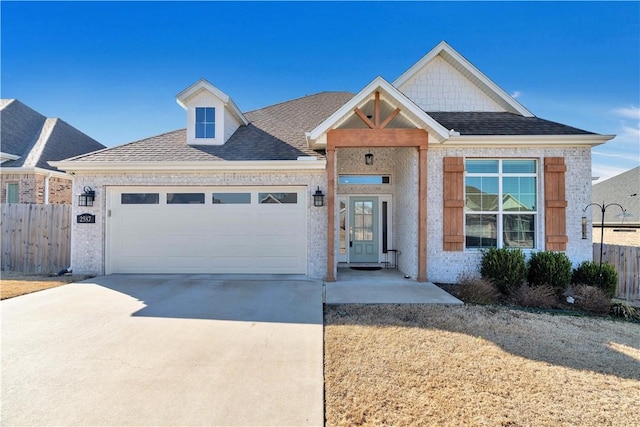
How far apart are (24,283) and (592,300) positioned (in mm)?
13647

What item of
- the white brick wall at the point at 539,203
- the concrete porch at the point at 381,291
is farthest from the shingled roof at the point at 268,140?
the concrete porch at the point at 381,291

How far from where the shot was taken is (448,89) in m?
10.0

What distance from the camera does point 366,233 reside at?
1035 centimetres

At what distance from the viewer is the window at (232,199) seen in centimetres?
845

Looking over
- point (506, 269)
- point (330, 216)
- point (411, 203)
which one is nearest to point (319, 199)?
point (330, 216)

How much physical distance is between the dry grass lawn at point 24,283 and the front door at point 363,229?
8.10 m

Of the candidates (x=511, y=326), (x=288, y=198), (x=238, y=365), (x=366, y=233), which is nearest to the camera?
(x=238, y=365)

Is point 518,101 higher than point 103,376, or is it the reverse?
point 518,101

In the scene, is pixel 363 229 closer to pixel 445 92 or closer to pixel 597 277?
pixel 445 92

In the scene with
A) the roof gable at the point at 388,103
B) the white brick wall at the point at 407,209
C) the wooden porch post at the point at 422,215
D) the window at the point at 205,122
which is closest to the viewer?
the roof gable at the point at 388,103

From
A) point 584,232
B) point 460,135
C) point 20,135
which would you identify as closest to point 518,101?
point 460,135

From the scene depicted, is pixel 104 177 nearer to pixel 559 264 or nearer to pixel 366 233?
pixel 366 233

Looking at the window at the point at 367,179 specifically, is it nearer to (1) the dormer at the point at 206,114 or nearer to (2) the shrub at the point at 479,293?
(1) the dormer at the point at 206,114

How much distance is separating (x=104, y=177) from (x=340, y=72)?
11.5 metres
